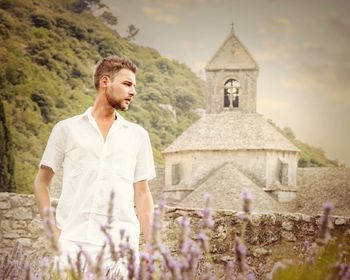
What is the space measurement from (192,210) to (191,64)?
59.7 meters

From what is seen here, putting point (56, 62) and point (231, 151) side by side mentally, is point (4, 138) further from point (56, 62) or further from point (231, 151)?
point (56, 62)

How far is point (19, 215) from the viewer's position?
6.00 m

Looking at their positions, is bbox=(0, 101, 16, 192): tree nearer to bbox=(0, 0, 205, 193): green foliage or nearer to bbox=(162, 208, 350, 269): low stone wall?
bbox=(0, 0, 205, 193): green foliage

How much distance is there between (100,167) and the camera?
295 cm

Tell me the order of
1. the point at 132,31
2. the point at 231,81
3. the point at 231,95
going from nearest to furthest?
the point at 231,95
the point at 231,81
the point at 132,31

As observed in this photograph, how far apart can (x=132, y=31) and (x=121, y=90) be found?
60173mm

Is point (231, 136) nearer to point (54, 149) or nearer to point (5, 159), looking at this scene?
point (5, 159)

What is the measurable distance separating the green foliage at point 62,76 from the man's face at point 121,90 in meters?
32.4

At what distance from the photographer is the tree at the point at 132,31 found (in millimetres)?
61188

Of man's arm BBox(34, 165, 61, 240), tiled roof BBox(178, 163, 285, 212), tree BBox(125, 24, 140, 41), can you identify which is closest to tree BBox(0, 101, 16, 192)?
tiled roof BBox(178, 163, 285, 212)

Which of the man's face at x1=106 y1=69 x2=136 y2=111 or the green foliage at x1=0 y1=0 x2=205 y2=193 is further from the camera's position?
the green foliage at x1=0 y1=0 x2=205 y2=193

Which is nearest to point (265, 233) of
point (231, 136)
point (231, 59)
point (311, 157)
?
point (231, 136)

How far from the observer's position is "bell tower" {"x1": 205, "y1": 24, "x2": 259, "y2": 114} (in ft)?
133

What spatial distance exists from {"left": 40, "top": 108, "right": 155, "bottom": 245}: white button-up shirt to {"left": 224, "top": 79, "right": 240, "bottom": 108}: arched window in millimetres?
37754
